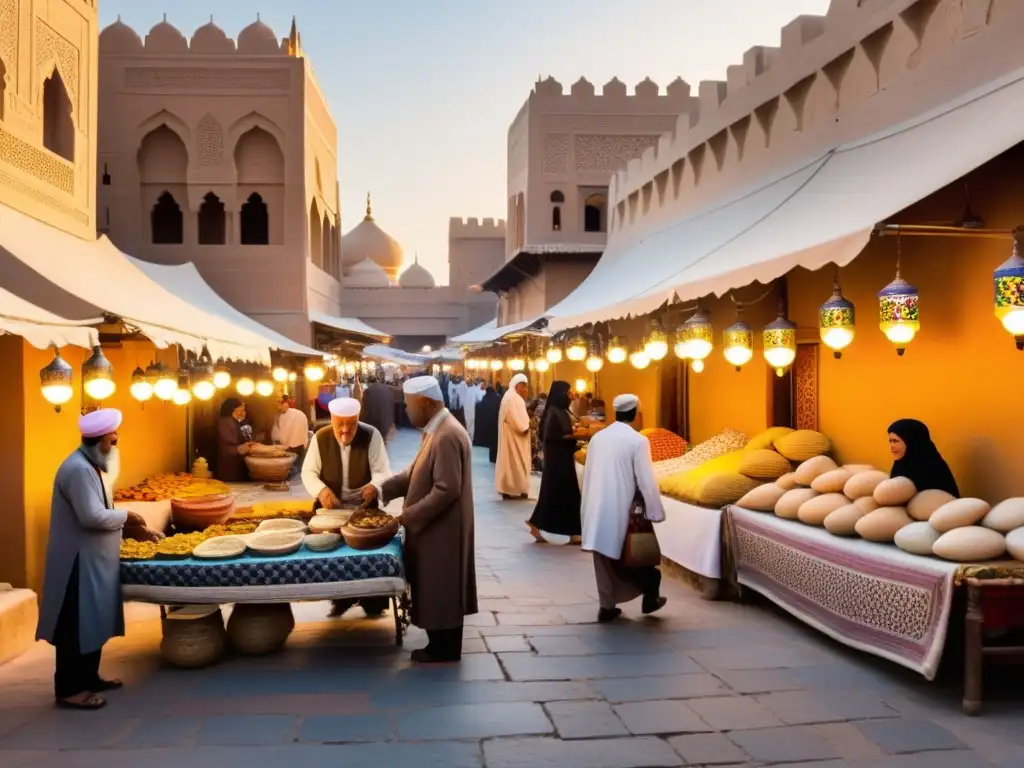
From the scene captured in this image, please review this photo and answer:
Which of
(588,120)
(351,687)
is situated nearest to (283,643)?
(351,687)

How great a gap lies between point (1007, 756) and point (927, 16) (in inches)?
181

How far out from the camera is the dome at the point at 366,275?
113 ft

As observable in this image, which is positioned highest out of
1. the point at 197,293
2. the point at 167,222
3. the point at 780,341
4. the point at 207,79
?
the point at 207,79

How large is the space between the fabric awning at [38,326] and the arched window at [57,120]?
3017 millimetres

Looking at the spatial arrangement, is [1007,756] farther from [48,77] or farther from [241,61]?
[241,61]

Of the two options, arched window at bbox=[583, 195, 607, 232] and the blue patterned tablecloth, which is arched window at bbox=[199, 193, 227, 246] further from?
the blue patterned tablecloth

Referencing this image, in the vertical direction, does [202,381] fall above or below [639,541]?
above

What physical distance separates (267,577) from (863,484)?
139 inches

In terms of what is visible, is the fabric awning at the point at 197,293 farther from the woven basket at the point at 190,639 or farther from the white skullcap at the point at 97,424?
the white skullcap at the point at 97,424

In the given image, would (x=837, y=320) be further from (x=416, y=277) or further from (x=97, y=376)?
(x=416, y=277)

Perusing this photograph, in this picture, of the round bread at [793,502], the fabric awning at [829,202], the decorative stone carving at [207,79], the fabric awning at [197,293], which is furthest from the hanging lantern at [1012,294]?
the decorative stone carving at [207,79]

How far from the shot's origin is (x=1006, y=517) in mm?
4465

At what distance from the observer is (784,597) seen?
18.8 ft

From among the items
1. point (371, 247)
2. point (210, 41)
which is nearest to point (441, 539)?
point (210, 41)
